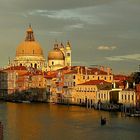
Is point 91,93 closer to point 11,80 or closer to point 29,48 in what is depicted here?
point 11,80

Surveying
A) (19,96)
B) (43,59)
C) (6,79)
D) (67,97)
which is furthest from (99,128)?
(43,59)

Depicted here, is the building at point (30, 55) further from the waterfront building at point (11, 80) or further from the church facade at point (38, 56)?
the waterfront building at point (11, 80)

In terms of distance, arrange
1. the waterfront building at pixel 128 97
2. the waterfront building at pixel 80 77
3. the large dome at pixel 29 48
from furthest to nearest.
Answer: the large dome at pixel 29 48 → the waterfront building at pixel 80 77 → the waterfront building at pixel 128 97

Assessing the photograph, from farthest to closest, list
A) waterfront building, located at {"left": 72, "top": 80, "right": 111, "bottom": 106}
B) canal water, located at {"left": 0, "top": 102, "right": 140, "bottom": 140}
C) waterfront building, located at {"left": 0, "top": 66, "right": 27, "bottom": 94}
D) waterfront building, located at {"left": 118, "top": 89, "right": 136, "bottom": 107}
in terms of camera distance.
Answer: waterfront building, located at {"left": 0, "top": 66, "right": 27, "bottom": 94} < waterfront building, located at {"left": 72, "top": 80, "right": 111, "bottom": 106} < waterfront building, located at {"left": 118, "top": 89, "right": 136, "bottom": 107} < canal water, located at {"left": 0, "top": 102, "right": 140, "bottom": 140}

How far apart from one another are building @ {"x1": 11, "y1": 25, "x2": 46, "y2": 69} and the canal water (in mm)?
→ 33234

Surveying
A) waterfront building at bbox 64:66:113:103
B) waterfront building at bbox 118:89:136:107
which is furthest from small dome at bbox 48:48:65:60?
waterfront building at bbox 118:89:136:107

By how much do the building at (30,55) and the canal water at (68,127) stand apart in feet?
109

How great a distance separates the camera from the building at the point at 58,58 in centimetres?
6097

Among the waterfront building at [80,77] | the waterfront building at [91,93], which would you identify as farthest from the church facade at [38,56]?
the waterfront building at [91,93]

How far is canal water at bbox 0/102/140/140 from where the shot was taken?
21.3 m

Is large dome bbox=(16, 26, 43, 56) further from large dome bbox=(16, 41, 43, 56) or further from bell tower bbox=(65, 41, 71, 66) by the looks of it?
bell tower bbox=(65, 41, 71, 66)

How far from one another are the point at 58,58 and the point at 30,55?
14.2 ft

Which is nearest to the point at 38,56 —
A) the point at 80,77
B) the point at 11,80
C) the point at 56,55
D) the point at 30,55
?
the point at 30,55

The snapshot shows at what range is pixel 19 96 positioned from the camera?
5459cm
